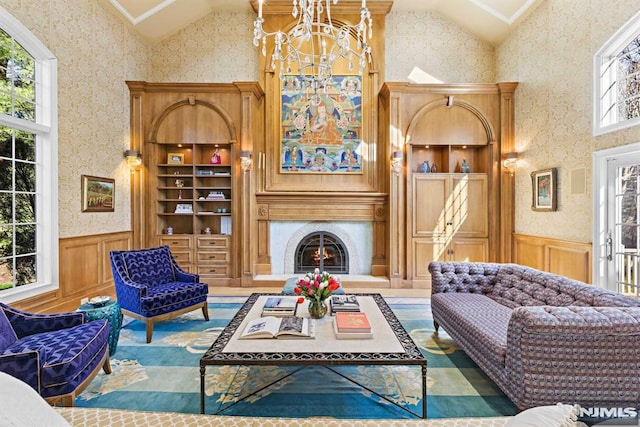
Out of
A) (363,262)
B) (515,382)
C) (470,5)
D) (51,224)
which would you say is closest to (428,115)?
(470,5)

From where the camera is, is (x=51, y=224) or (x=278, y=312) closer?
(x=278, y=312)

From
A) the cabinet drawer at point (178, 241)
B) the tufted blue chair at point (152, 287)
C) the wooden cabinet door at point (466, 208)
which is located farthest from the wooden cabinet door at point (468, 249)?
the cabinet drawer at point (178, 241)

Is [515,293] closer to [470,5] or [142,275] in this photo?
[142,275]

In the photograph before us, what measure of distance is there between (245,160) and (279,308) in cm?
351

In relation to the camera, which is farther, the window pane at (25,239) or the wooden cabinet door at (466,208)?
the wooden cabinet door at (466,208)

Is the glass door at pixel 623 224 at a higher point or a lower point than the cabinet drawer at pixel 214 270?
higher

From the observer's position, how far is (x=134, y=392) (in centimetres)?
257

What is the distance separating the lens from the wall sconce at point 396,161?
5.83 meters

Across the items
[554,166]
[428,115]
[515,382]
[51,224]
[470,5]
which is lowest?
[515,382]

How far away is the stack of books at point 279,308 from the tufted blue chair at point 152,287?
1.27 metres

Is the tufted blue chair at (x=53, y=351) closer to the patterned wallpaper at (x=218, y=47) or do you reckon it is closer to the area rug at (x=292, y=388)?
the area rug at (x=292, y=388)

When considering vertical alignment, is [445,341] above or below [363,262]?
below

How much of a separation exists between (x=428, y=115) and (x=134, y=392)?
19.0 ft

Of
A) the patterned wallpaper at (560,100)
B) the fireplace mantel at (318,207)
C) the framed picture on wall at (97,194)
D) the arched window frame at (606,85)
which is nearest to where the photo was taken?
the arched window frame at (606,85)
